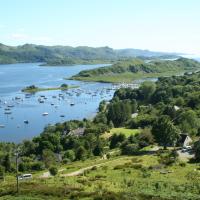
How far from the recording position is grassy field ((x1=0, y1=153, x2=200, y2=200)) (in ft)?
103

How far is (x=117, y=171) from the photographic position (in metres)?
42.6

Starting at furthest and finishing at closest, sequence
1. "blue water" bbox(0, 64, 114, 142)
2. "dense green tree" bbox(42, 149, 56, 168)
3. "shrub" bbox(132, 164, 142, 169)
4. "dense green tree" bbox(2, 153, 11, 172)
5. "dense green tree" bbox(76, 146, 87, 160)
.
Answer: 1. "blue water" bbox(0, 64, 114, 142)
2. "dense green tree" bbox(76, 146, 87, 160)
3. "dense green tree" bbox(42, 149, 56, 168)
4. "dense green tree" bbox(2, 153, 11, 172)
5. "shrub" bbox(132, 164, 142, 169)

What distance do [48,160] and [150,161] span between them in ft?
54.9

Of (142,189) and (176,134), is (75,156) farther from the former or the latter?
(142,189)

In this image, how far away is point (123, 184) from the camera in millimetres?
35750

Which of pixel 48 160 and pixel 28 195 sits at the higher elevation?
pixel 28 195

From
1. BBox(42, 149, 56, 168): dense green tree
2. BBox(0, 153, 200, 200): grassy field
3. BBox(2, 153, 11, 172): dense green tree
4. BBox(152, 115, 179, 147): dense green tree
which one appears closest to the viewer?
BBox(0, 153, 200, 200): grassy field

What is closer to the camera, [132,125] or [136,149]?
[136,149]

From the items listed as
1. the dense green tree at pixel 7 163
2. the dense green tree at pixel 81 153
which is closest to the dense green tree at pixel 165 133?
the dense green tree at pixel 81 153

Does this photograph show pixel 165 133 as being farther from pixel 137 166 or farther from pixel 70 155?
pixel 70 155

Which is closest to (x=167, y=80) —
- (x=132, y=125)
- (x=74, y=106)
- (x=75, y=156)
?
(x=74, y=106)

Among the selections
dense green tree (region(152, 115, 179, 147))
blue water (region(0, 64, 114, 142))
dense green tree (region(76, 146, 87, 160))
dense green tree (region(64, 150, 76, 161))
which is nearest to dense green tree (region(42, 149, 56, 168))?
dense green tree (region(64, 150, 76, 161))

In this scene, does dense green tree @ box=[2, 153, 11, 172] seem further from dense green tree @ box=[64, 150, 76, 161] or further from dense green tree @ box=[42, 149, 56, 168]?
dense green tree @ box=[64, 150, 76, 161]

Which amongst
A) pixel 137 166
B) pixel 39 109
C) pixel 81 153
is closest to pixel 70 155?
pixel 81 153
